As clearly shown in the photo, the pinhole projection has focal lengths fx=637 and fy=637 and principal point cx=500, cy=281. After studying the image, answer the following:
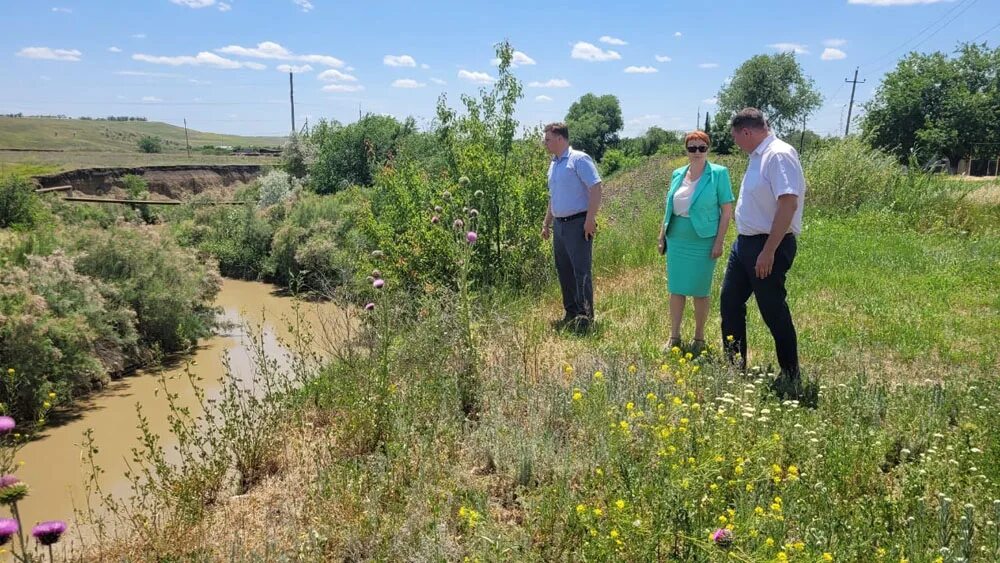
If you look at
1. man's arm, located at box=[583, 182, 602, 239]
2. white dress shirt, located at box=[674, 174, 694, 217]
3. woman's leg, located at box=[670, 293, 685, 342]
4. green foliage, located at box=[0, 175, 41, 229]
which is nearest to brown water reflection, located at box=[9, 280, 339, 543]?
man's arm, located at box=[583, 182, 602, 239]

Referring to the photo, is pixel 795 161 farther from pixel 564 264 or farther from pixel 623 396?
pixel 564 264

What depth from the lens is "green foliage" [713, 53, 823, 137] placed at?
5478cm

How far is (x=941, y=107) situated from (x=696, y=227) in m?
48.1

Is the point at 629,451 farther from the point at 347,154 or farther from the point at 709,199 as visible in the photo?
the point at 347,154

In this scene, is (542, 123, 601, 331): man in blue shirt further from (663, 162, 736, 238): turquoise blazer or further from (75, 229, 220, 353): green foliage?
(75, 229, 220, 353): green foliage

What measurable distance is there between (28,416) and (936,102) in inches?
2041

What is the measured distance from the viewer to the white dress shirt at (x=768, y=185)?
4043mm

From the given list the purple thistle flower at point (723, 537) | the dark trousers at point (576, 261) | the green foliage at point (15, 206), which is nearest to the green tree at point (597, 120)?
the green foliage at point (15, 206)

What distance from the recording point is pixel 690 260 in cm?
502

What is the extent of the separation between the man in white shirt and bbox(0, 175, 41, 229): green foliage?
19.2 metres

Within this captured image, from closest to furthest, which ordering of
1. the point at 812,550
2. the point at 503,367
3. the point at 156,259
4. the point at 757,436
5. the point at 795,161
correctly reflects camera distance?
the point at 812,550 < the point at 757,436 < the point at 795,161 < the point at 503,367 < the point at 156,259

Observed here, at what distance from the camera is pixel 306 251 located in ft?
52.8

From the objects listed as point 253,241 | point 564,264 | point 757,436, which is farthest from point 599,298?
point 253,241

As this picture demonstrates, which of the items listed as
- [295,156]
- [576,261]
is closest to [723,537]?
[576,261]
